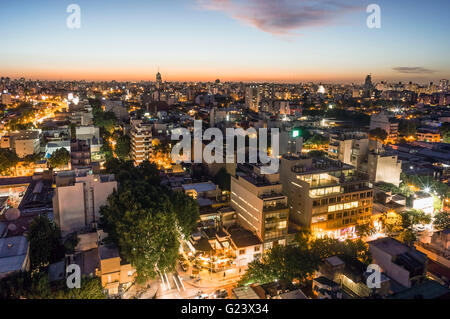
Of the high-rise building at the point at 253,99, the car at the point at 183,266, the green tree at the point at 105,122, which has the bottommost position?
the car at the point at 183,266

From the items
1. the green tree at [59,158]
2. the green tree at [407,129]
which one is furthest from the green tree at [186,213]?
the green tree at [407,129]

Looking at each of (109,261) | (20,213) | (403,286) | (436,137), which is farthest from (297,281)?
(436,137)

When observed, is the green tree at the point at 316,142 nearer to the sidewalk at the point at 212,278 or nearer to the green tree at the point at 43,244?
the sidewalk at the point at 212,278

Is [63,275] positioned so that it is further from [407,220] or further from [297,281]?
[407,220]

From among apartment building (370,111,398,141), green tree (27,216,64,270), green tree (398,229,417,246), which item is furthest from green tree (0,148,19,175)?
apartment building (370,111,398,141)

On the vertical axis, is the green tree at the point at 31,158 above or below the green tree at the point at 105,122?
below
